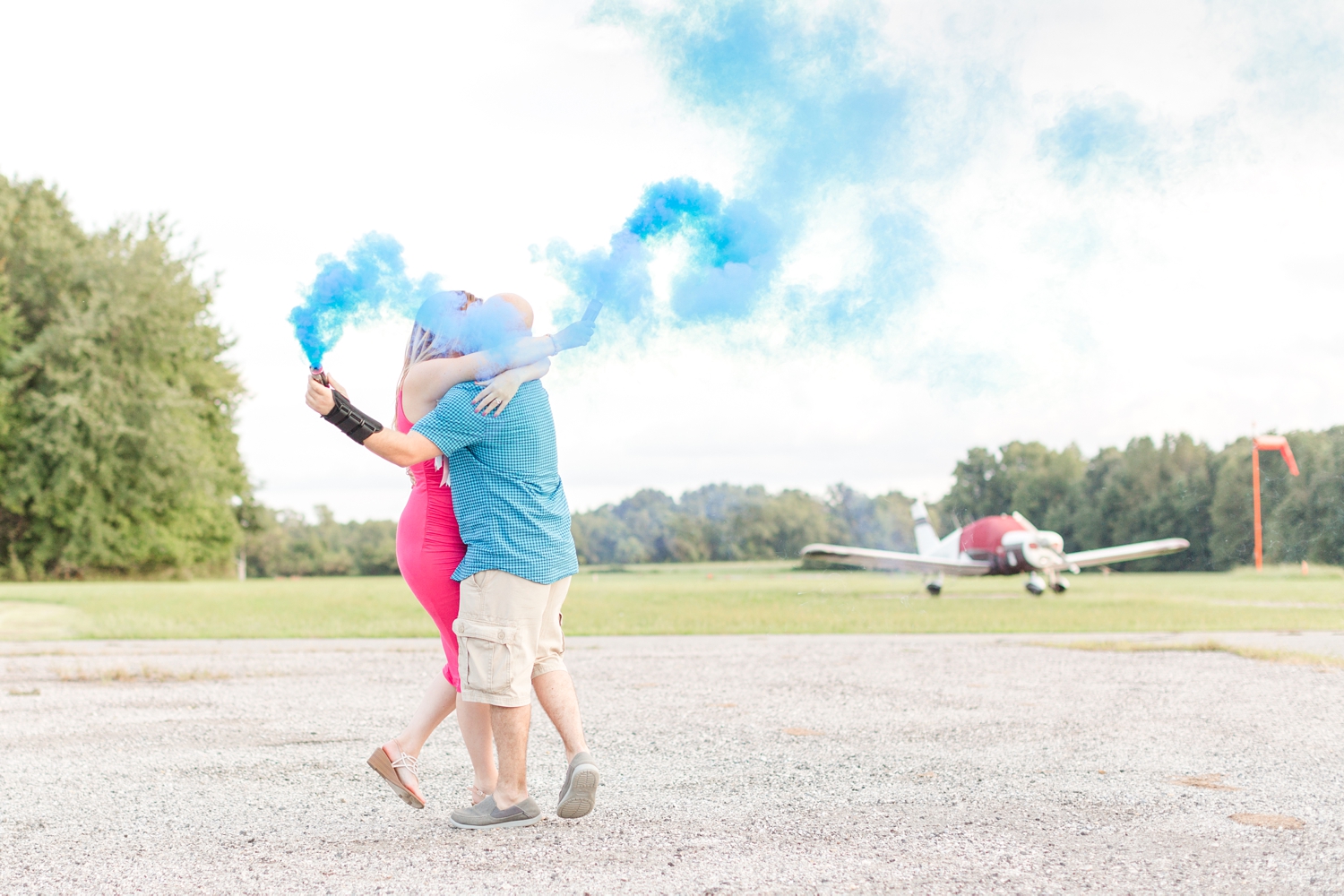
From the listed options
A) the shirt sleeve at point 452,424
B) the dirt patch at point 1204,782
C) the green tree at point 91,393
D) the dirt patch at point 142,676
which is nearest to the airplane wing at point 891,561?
the green tree at point 91,393

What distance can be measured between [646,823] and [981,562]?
3110cm

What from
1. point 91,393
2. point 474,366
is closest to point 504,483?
point 474,366

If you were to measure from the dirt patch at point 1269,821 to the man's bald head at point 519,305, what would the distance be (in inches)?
123

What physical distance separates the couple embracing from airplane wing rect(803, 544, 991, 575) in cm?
2889

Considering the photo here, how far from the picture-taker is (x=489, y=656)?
3637mm

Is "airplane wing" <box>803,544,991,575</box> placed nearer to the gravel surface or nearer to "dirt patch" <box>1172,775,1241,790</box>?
the gravel surface

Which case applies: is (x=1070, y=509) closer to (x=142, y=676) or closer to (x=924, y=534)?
(x=924, y=534)

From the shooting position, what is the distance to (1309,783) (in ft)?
14.4

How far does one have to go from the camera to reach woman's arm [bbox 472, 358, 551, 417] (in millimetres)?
3613

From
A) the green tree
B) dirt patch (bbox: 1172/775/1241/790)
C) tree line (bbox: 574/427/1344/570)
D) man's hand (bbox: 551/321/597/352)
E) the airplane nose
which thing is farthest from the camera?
tree line (bbox: 574/427/1344/570)

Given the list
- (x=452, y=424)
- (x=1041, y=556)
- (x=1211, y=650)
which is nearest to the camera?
(x=452, y=424)

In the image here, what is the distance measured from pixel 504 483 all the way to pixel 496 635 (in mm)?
533

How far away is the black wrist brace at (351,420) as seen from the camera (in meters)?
3.46

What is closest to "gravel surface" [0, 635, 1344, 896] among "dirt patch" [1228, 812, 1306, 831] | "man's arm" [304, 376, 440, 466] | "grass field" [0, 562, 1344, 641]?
"dirt patch" [1228, 812, 1306, 831]
